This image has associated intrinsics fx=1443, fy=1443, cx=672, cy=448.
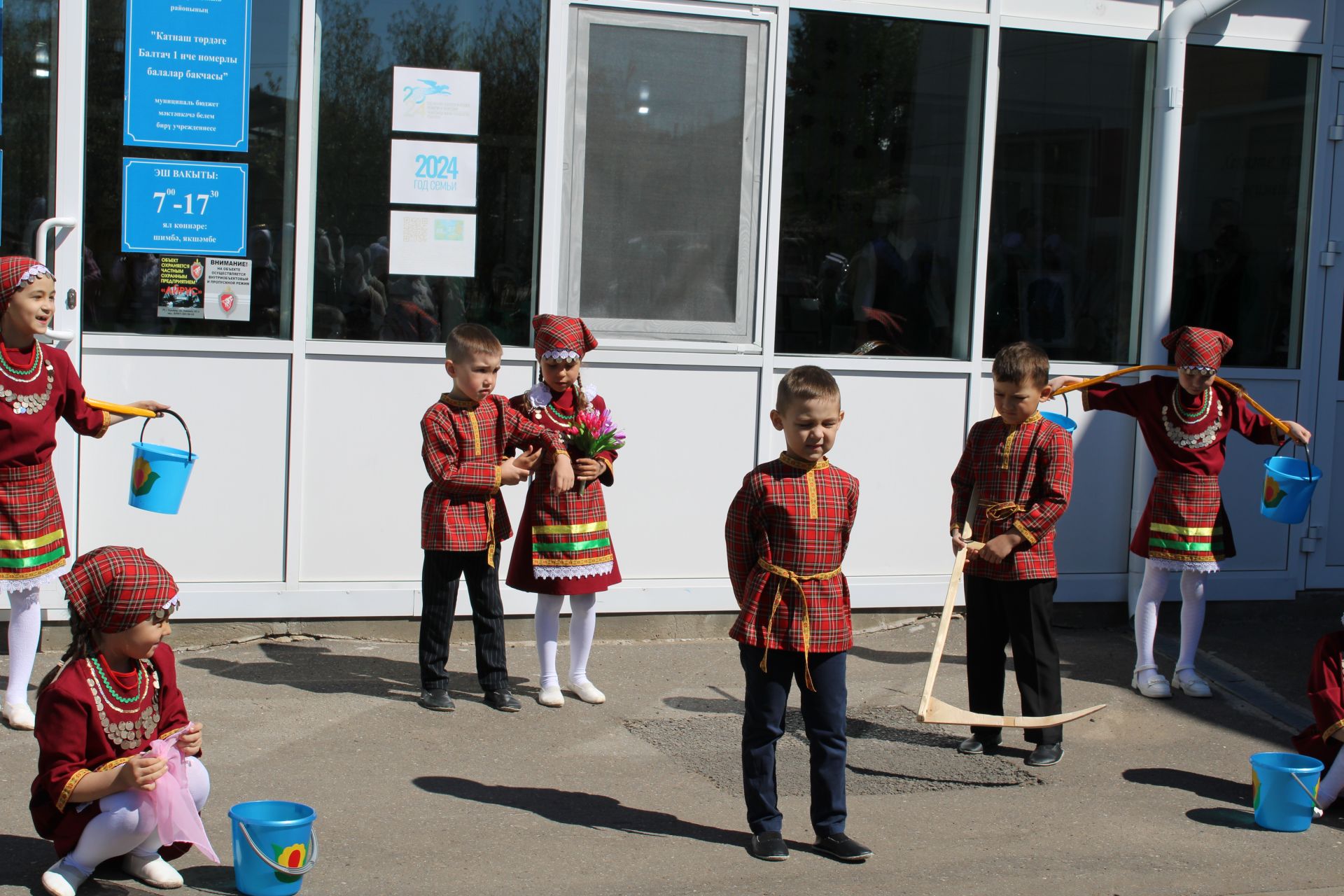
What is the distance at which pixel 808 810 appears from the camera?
16.2 feet

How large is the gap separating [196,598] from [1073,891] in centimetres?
410

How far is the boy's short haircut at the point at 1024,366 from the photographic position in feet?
17.8

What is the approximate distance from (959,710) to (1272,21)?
15.1 ft

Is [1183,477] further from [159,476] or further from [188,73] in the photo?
[188,73]

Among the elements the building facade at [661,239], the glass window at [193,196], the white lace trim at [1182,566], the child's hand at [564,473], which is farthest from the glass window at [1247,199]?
the glass window at [193,196]

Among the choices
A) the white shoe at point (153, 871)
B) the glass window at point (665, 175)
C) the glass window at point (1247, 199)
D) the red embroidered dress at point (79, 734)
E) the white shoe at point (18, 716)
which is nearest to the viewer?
the red embroidered dress at point (79, 734)

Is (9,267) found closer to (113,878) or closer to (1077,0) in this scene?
(113,878)

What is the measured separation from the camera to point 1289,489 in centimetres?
600

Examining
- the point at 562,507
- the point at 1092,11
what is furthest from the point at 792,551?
the point at 1092,11

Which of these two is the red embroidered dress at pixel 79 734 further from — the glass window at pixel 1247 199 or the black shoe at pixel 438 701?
the glass window at pixel 1247 199

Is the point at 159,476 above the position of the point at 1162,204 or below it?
below

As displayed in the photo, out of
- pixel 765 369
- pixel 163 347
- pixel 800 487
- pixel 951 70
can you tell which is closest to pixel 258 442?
pixel 163 347

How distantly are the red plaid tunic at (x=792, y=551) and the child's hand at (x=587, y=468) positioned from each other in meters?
1.43

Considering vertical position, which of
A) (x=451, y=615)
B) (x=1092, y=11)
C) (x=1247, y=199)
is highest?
(x=1092, y=11)
